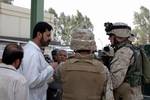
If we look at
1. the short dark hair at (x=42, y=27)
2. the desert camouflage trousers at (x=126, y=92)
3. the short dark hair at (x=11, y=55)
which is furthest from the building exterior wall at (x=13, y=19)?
the short dark hair at (x=11, y=55)

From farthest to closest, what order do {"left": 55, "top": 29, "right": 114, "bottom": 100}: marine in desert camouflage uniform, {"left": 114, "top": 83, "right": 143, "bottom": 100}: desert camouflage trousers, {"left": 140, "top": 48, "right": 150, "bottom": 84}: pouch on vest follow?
1. {"left": 140, "top": 48, "right": 150, "bottom": 84}: pouch on vest
2. {"left": 114, "top": 83, "right": 143, "bottom": 100}: desert camouflage trousers
3. {"left": 55, "top": 29, "right": 114, "bottom": 100}: marine in desert camouflage uniform

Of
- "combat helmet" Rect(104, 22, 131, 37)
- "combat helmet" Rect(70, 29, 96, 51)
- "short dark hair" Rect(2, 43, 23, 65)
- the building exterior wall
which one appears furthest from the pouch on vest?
the building exterior wall

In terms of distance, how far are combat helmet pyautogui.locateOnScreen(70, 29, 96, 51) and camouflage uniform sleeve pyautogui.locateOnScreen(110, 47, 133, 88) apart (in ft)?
1.62

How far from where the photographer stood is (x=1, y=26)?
23.6m

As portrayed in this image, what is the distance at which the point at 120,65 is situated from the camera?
13.5 feet

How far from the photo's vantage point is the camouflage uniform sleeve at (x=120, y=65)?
161 inches

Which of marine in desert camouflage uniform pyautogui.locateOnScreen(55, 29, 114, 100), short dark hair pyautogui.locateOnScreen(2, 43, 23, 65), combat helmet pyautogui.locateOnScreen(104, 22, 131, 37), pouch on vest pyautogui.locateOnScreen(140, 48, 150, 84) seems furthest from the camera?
pouch on vest pyautogui.locateOnScreen(140, 48, 150, 84)

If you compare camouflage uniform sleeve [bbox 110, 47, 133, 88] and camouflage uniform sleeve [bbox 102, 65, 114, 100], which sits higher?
camouflage uniform sleeve [bbox 110, 47, 133, 88]

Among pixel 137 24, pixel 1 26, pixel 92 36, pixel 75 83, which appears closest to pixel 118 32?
pixel 92 36

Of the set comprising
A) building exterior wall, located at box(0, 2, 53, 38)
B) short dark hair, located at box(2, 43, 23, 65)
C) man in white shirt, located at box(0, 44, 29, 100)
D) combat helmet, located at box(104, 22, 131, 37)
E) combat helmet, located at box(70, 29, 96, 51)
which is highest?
building exterior wall, located at box(0, 2, 53, 38)

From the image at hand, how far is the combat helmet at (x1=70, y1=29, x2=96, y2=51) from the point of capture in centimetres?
369

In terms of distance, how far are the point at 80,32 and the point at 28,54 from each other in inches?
27.7

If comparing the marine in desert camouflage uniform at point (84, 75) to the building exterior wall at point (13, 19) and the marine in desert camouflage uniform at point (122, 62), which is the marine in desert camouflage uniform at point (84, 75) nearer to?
the marine in desert camouflage uniform at point (122, 62)

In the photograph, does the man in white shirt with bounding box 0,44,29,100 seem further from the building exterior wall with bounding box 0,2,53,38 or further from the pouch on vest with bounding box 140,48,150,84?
the building exterior wall with bounding box 0,2,53,38
